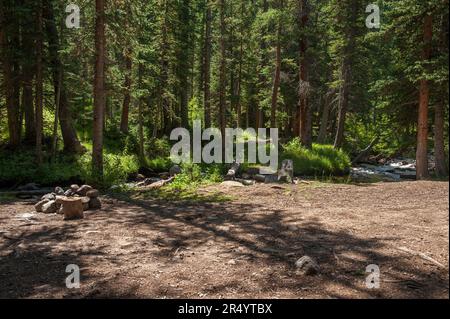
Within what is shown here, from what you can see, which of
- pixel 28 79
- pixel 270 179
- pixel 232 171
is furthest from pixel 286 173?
pixel 28 79

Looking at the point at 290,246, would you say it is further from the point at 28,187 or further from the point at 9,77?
the point at 9,77

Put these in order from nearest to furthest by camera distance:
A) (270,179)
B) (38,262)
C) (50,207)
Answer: (38,262) < (50,207) < (270,179)

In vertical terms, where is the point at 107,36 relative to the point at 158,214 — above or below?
above

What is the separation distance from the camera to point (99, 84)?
48.3 feet

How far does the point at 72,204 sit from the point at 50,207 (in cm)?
127

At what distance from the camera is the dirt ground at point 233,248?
203 inches

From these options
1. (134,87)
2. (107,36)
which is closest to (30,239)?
(107,36)

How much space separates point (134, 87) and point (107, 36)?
314 inches

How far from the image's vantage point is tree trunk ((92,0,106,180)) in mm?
14484

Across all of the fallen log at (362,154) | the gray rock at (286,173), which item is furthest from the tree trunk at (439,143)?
the fallen log at (362,154)

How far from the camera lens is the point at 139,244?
7.58m

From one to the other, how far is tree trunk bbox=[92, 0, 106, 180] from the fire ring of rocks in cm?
296
